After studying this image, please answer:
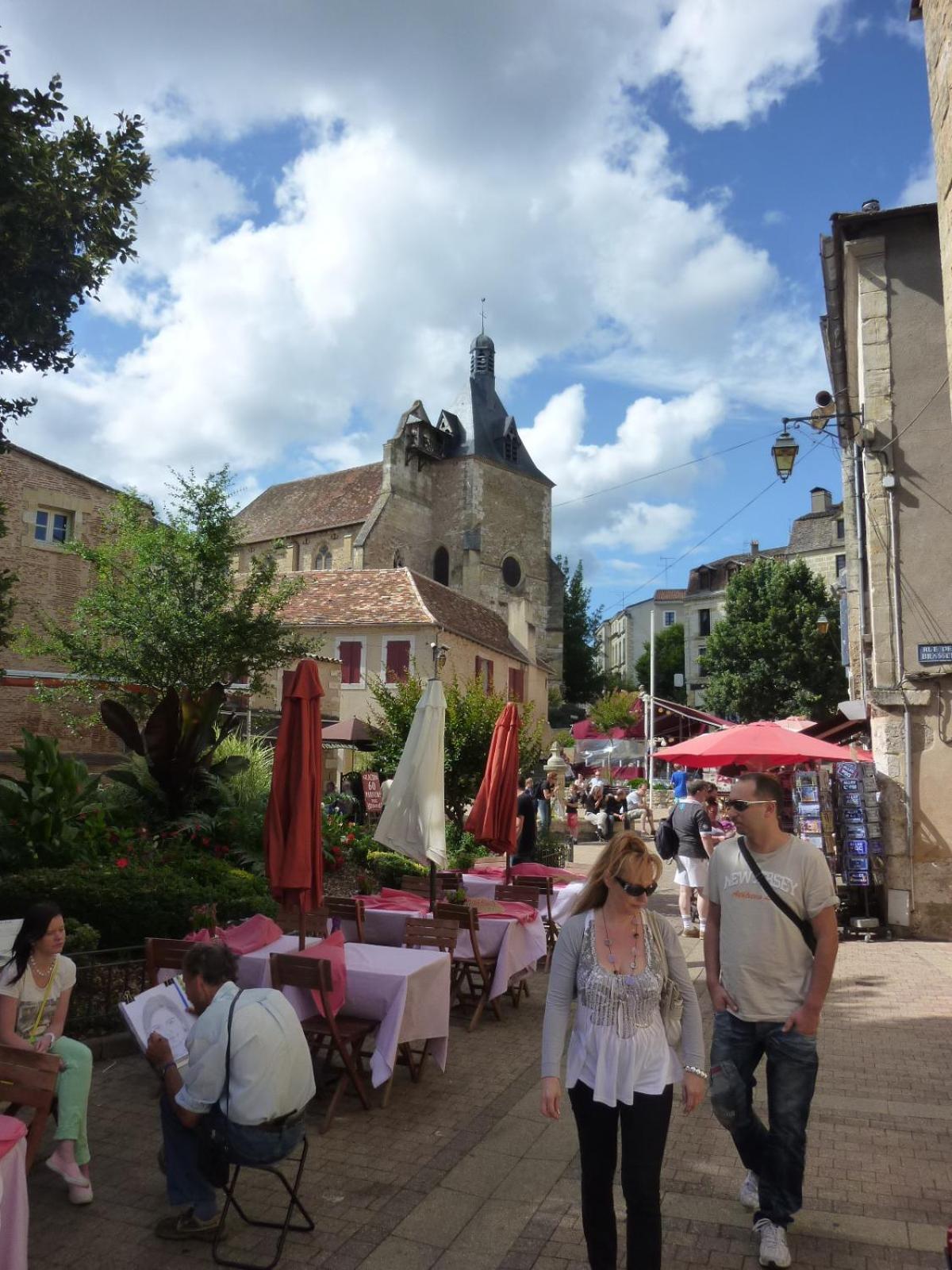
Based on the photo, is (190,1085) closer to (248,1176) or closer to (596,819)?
(248,1176)

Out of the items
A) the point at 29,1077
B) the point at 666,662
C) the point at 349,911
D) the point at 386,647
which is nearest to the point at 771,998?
the point at 29,1077

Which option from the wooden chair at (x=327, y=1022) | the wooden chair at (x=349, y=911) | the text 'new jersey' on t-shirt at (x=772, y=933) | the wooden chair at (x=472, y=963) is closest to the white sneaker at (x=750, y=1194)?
the text 'new jersey' on t-shirt at (x=772, y=933)

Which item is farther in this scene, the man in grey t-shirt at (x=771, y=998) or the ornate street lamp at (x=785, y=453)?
the ornate street lamp at (x=785, y=453)

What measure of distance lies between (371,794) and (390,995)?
1317cm

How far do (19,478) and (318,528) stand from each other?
31.3m

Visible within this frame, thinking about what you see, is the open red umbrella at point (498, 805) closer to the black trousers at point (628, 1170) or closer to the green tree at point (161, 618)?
the black trousers at point (628, 1170)

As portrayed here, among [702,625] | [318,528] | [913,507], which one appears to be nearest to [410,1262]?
[913,507]

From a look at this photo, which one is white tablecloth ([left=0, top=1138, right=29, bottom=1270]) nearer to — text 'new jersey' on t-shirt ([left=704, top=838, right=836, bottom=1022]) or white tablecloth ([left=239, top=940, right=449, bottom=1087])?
white tablecloth ([left=239, top=940, right=449, bottom=1087])

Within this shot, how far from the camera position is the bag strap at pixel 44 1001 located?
170 inches

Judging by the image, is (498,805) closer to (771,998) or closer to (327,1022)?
(327,1022)

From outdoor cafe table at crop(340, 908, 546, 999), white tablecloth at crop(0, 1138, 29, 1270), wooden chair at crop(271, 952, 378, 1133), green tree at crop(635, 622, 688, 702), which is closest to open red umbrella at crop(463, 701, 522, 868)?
outdoor cafe table at crop(340, 908, 546, 999)

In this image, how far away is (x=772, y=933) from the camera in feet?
12.4

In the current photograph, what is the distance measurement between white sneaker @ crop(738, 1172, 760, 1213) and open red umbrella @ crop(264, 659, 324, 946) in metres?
2.98

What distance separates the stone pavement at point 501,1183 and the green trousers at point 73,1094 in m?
0.29
